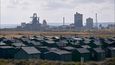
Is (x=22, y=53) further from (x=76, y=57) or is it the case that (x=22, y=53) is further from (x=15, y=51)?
(x=76, y=57)

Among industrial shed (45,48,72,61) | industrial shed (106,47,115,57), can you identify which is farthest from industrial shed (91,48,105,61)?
industrial shed (45,48,72,61)

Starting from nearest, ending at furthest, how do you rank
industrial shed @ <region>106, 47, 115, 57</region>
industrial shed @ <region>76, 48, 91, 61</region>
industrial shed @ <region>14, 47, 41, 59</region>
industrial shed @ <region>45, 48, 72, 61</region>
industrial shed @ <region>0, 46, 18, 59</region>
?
1. industrial shed @ <region>45, 48, 72, 61</region>
2. industrial shed @ <region>14, 47, 41, 59</region>
3. industrial shed @ <region>76, 48, 91, 61</region>
4. industrial shed @ <region>0, 46, 18, 59</region>
5. industrial shed @ <region>106, 47, 115, 57</region>

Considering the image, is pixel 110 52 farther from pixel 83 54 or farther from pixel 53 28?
pixel 53 28

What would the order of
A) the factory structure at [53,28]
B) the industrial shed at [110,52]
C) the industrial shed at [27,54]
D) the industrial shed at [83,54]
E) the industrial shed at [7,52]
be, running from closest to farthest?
the industrial shed at [27,54] → the industrial shed at [83,54] → the industrial shed at [7,52] → the industrial shed at [110,52] → the factory structure at [53,28]

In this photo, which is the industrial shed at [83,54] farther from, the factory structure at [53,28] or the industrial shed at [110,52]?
the factory structure at [53,28]

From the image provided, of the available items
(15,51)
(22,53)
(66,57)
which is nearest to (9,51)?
(15,51)

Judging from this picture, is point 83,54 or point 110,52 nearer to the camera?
point 83,54

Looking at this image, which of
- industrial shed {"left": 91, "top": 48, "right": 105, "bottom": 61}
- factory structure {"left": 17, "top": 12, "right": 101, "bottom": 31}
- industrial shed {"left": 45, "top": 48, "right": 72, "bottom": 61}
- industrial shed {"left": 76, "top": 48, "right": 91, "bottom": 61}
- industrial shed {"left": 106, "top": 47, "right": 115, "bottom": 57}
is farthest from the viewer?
factory structure {"left": 17, "top": 12, "right": 101, "bottom": 31}

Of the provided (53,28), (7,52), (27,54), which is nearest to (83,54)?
(27,54)

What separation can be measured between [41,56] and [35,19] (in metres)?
58.7

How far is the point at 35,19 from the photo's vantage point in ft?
268

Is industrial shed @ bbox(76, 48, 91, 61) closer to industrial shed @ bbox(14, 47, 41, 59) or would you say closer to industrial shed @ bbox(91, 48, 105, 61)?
industrial shed @ bbox(91, 48, 105, 61)

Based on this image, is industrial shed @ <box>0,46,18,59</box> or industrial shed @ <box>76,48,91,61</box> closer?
industrial shed @ <box>76,48,91,61</box>

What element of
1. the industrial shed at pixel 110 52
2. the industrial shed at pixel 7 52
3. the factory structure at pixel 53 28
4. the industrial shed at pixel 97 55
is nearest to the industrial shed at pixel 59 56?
the industrial shed at pixel 97 55
